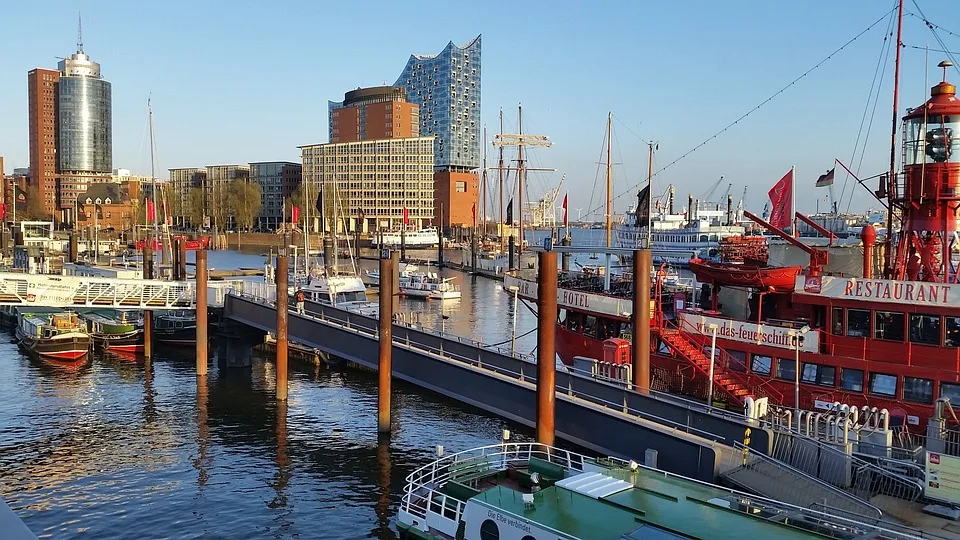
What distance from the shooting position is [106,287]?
151 feet

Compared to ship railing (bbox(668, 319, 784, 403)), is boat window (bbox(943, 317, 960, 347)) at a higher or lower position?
higher

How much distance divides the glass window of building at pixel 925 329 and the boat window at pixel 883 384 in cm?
141

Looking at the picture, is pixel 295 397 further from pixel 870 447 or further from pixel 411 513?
pixel 870 447

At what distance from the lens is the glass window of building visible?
24438 millimetres

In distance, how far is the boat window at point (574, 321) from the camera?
36.1m

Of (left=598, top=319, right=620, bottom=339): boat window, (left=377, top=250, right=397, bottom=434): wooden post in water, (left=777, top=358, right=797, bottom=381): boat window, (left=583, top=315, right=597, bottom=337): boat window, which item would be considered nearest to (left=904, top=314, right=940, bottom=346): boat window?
(left=777, top=358, right=797, bottom=381): boat window

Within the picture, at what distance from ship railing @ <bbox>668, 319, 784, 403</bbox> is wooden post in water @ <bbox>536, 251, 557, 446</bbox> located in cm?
891

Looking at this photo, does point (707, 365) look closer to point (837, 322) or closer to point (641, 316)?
point (837, 322)

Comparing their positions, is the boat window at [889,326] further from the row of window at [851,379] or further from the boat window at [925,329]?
the row of window at [851,379]

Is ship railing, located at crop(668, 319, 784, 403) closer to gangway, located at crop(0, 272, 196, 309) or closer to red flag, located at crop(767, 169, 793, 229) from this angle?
red flag, located at crop(767, 169, 793, 229)

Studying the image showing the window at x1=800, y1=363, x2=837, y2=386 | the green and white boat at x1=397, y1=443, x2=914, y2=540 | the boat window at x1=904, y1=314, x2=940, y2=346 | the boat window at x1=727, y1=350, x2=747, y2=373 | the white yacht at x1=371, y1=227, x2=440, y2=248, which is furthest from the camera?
the white yacht at x1=371, y1=227, x2=440, y2=248

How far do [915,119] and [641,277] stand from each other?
1153 centimetres

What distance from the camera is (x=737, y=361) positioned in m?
28.2

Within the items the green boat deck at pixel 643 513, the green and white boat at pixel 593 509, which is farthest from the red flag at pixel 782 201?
the green boat deck at pixel 643 513
